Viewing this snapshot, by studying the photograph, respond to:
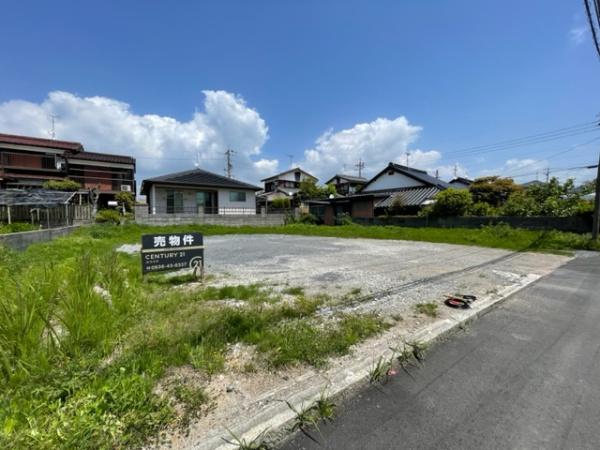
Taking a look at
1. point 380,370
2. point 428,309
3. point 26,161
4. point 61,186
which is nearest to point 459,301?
point 428,309

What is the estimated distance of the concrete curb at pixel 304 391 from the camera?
5.17 ft

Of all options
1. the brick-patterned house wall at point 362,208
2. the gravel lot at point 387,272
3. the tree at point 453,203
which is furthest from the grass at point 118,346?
the brick-patterned house wall at point 362,208

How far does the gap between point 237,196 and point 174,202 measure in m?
5.09

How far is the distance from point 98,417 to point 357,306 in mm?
2919

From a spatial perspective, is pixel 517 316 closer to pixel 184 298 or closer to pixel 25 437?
pixel 184 298

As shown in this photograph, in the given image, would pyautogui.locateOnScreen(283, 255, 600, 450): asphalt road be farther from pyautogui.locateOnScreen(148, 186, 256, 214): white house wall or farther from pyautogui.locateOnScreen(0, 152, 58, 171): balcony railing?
pyautogui.locateOnScreen(0, 152, 58, 171): balcony railing

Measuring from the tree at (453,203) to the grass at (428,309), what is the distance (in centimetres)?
1450

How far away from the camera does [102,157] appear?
949 inches

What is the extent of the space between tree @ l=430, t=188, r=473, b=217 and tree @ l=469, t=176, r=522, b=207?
26.6 ft

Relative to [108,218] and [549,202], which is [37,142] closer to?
[108,218]

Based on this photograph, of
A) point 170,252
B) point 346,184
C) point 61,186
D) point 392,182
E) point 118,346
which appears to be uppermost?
point 346,184

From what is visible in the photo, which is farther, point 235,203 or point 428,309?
point 235,203

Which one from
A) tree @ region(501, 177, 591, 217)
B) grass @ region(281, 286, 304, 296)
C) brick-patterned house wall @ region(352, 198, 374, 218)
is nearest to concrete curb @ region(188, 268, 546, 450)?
grass @ region(281, 286, 304, 296)

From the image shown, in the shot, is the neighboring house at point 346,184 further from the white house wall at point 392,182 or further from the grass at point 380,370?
the grass at point 380,370
